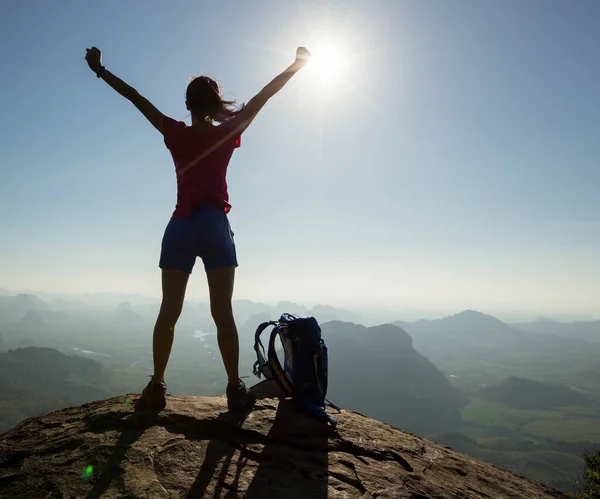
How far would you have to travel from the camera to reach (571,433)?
573 feet

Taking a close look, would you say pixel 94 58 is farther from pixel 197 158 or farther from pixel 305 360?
pixel 305 360

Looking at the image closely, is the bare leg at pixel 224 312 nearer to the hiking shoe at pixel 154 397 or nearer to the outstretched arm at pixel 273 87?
the hiking shoe at pixel 154 397

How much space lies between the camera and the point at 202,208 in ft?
15.3

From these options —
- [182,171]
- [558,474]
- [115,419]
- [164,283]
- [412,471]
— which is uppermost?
[182,171]

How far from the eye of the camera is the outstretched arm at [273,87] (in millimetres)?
4773

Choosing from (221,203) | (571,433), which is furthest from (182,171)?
(571,433)

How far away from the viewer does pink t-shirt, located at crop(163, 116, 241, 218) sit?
4676 millimetres

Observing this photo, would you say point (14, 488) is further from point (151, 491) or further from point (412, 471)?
point (412, 471)

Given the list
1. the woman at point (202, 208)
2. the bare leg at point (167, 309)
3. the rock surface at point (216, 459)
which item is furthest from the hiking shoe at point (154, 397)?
the bare leg at point (167, 309)

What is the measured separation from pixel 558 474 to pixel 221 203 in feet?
590

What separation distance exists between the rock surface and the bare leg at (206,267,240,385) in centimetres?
85

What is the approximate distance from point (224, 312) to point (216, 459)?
174 cm

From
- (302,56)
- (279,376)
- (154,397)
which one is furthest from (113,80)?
(279,376)

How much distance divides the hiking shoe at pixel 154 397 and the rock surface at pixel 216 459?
0.49 ft
